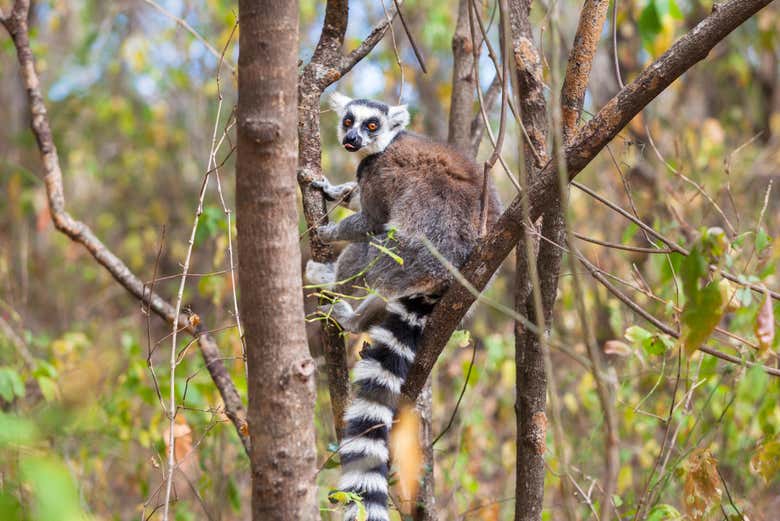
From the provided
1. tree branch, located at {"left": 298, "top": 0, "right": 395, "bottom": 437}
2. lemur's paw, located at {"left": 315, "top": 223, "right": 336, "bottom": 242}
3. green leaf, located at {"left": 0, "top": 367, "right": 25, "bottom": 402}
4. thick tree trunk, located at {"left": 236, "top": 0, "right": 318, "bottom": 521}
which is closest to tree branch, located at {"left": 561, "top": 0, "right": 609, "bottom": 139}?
tree branch, located at {"left": 298, "top": 0, "right": 395, "bottom": 437}

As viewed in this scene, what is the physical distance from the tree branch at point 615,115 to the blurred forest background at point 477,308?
448mm

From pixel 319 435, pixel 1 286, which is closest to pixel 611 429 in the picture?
pixel 319 435

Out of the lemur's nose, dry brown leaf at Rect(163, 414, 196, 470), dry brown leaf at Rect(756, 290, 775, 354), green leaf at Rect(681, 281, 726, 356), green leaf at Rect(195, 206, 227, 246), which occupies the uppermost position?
the lemur's nose

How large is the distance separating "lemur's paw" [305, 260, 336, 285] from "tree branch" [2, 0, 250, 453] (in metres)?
0.60

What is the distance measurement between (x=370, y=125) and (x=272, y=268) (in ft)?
9.49

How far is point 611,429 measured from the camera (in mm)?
1540

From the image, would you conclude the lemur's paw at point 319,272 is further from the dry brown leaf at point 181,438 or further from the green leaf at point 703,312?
the green leaf at point 703,312

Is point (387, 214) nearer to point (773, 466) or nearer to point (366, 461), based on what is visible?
point (366, 461)

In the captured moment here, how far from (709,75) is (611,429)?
11.6 meters

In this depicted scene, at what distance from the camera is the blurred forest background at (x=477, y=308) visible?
3293 mm

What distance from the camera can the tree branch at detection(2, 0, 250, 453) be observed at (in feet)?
11.5

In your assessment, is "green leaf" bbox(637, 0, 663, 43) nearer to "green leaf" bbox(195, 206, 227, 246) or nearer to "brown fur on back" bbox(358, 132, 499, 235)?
"brown fur on back" bbox(358, 132, 499, 235)

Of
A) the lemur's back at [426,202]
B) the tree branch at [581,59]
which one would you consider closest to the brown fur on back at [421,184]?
the lemur's back at [426,202]

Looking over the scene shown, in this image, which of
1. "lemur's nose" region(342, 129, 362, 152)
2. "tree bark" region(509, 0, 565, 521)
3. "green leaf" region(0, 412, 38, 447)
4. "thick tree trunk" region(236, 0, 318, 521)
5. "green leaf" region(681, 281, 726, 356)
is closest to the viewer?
"green leaf" region(0, 412, 38, 447)
